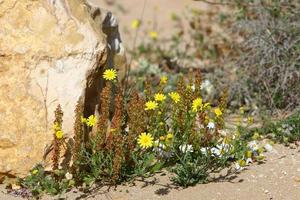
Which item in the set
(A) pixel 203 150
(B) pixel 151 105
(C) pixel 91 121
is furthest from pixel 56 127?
(A) pixel 203 150

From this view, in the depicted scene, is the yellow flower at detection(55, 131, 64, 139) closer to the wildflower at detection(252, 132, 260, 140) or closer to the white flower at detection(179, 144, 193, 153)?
the white flower at detection(179, 144, 193, 153)

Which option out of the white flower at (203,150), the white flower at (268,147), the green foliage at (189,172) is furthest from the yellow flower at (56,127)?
the white flower at (268,147)

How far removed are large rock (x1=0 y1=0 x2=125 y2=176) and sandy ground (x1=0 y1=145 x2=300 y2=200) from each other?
365mm

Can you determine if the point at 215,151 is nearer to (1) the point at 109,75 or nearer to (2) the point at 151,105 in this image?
(2) the point at 151,105

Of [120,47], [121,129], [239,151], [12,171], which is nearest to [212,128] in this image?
[239,151]

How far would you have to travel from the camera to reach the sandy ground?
3.92 metres

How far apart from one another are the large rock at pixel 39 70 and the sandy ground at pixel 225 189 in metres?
0.37

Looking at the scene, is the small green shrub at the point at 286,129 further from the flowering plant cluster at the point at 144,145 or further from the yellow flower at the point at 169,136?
the yellow flower at the point at 169,136

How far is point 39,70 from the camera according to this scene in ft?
13.6

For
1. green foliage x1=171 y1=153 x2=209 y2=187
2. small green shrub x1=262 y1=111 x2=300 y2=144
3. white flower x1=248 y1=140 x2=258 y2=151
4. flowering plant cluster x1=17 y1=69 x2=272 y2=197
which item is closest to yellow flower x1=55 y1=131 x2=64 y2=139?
flowering plant cluster x1=17 y1=69 x2=272 y2=197

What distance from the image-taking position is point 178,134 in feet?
13.8

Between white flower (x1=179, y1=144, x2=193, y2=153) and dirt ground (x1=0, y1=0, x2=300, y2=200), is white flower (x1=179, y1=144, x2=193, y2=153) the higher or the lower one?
Result: the higher one

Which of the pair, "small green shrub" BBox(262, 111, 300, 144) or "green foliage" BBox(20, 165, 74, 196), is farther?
"small green shrub" BBox(262, 111, 300, 144)

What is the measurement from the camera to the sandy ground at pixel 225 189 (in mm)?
3924
